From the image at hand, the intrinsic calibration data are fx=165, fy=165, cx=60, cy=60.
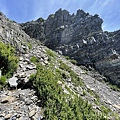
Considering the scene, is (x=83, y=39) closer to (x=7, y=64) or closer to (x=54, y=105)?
(x=7, y=64)

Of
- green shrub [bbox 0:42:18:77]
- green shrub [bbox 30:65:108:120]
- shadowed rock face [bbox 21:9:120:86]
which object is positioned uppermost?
shadowed rock face [bbox 21:9:120:86]

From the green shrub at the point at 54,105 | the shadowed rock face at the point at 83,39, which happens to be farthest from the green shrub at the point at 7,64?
the shadowed rock face at the point at 83,39

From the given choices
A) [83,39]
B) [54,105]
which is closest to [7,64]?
[54,105]

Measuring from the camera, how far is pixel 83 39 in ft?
138

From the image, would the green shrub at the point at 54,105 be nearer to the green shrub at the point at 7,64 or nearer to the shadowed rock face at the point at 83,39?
the green shrub at the point at 7,64

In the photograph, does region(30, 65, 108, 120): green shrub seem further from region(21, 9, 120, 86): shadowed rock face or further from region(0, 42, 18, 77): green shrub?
region(21, 9, 120, 86): shadowed rock face

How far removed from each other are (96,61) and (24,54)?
22.0 meters

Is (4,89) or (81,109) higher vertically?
(4,89)

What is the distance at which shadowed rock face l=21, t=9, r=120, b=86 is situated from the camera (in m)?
34.2

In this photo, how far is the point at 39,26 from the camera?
56.8m

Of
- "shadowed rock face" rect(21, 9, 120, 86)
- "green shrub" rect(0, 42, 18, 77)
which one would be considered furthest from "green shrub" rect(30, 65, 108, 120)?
"shadowed rock face" rect(21, 9, 120, 86)

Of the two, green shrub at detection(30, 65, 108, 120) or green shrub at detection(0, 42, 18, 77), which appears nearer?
green shrub at detection(30, 65, 108, 120)

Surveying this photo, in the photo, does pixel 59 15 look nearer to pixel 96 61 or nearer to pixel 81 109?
pixel 96 61

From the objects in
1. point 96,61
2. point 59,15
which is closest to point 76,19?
point 59,15
